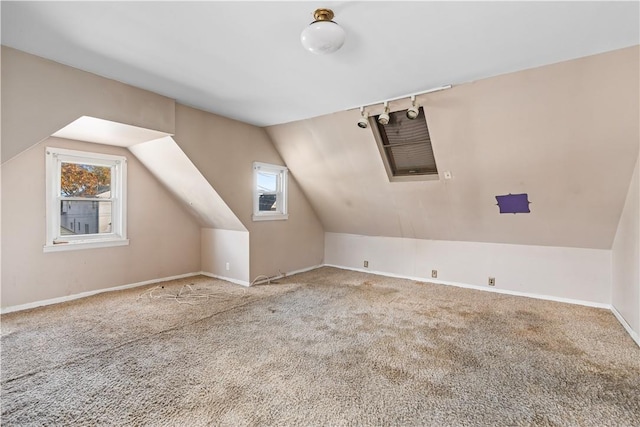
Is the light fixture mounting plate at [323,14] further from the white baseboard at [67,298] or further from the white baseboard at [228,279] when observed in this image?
the white baseboard at [67,298]

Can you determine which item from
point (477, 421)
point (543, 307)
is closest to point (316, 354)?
point (477, 421)

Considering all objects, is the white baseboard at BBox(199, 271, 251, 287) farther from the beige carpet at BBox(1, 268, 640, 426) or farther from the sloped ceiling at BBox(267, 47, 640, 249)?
the sloped ceiling at BBox(267, 47, 640, 249)

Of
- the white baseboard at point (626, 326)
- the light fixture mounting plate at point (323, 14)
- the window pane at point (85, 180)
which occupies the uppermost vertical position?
the light fixture mounting plate at point (323, 14)

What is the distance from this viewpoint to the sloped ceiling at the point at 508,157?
9.01 ft

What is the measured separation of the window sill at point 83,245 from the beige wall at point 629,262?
580 centimetres

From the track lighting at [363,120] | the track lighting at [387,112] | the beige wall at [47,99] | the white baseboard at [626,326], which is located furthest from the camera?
the track lighting at [363,120]

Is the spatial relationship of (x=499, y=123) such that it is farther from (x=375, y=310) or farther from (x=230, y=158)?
(x=230, y=158)

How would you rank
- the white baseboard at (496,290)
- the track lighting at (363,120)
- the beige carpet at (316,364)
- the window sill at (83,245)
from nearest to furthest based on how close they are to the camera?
the beige carpet at (316,364), the track lighting at (363,120), the window sill at (83,245), the white baseboard at (496,290)

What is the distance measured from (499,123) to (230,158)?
3254 mm

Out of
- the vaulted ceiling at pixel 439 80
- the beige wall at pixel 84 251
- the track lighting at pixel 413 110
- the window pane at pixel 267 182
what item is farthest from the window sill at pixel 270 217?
the track lighting at pixel 413 110

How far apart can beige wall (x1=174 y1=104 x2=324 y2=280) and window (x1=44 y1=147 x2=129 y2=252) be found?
1280mm

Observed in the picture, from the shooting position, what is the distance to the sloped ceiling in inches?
108

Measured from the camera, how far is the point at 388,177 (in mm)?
4426

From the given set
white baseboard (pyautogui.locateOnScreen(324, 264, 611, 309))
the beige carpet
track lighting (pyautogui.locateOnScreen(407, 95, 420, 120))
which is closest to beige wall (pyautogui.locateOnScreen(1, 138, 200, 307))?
the beige carpet
